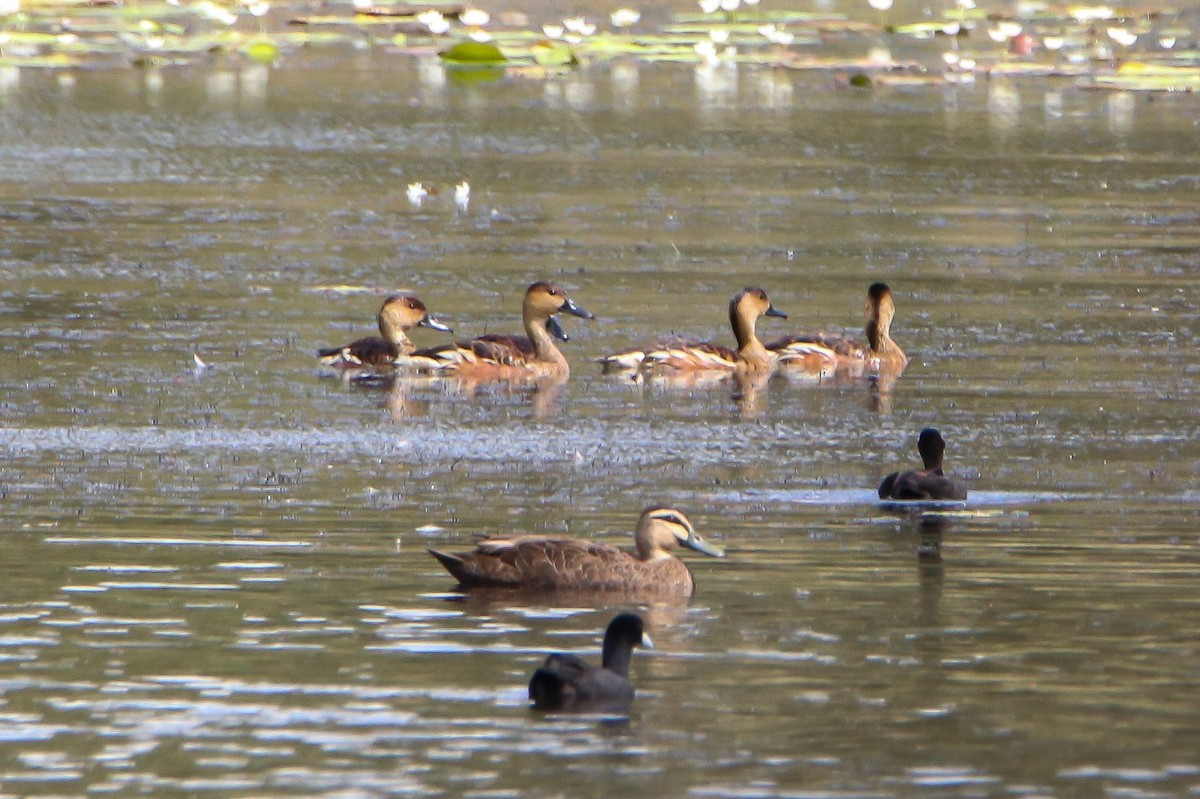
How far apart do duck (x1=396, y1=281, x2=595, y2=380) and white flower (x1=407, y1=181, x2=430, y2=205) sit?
7.43 m

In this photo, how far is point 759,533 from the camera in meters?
12.6

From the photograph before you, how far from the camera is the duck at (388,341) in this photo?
17.9 m

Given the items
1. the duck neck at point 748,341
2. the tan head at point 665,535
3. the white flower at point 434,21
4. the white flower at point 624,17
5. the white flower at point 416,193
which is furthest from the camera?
the white flower at point 624,17

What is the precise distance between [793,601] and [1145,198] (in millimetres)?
17159

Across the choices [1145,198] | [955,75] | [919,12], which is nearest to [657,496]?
[1145,198]

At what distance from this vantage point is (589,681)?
9.17 metres

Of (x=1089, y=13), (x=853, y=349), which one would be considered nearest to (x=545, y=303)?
(x=853, y=349)

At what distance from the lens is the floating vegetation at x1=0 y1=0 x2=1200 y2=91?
1537 inches

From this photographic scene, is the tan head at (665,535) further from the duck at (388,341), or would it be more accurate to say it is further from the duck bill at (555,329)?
the duck bill at (555,329)

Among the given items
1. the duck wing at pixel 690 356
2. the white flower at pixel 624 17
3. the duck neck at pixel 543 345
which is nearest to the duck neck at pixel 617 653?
the duck wing at pixel 690 356

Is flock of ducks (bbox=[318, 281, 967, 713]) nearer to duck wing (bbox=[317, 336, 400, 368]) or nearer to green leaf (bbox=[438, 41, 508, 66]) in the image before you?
duck wing (bbox=[317, 336, 400, 368])

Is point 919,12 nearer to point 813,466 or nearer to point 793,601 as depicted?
point 813,466

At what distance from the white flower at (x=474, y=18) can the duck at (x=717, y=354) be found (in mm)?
25401

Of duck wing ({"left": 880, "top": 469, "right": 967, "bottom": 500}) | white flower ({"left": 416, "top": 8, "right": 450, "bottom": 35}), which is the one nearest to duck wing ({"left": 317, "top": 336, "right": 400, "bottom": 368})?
duck wing ({"left": 880, "top": 469, "right": 967, "bottom": 500})
